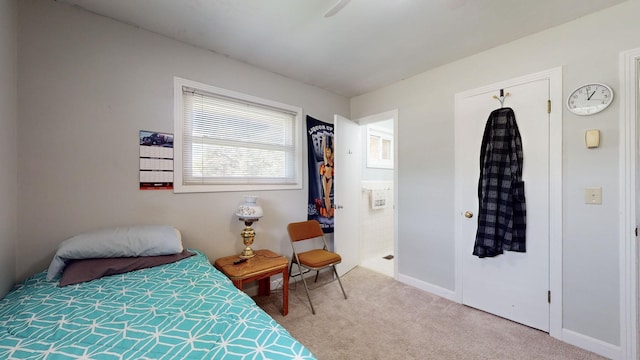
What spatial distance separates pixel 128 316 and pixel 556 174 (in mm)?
2995

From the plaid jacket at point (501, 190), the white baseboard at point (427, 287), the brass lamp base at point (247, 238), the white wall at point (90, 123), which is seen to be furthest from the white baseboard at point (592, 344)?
the white wall at point (90, 123)

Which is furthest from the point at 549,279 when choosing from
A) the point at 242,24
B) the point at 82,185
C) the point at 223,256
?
the point at 82,185

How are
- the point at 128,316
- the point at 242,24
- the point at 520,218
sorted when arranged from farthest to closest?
the point at 520,218
the point at 242,24
the point at 128,316

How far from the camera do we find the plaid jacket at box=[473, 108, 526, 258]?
6.93ft

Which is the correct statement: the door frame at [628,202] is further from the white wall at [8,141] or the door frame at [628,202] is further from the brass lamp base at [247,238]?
the white wall at [8,141]

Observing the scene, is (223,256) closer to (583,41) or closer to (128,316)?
(128,316)

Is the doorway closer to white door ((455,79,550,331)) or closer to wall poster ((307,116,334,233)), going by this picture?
wall poster ((307,116,334,233))

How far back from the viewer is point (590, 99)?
1.79 meters

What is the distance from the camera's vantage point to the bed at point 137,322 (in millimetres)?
878

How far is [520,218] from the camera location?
6.89ft

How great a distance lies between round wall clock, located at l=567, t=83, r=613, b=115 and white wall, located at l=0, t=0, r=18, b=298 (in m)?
3.82

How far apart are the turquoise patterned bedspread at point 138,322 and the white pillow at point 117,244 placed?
0.56 feet

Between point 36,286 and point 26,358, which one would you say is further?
point 36,286

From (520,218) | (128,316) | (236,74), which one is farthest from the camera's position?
(236,74)
